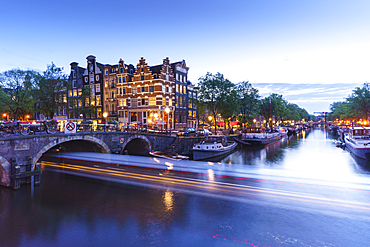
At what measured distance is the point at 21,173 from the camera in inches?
675

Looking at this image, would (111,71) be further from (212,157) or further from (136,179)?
(136,179)

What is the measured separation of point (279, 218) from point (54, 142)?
21.0 m

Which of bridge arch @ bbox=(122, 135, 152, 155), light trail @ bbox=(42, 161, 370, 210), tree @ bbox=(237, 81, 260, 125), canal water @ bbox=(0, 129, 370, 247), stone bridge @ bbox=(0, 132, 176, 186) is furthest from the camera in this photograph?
tree @ bbox=(237, 81, 260, 125)

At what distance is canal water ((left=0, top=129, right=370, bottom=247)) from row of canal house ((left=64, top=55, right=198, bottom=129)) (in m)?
32.9

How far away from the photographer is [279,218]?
37.7 ft

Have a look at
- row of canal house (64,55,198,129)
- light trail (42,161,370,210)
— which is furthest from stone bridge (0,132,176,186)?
row of canal house (64,55,198,129)

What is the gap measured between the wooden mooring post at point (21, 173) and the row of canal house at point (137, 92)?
29651 mm

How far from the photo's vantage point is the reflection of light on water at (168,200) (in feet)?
43.5

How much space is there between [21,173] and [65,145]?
57.0 ft

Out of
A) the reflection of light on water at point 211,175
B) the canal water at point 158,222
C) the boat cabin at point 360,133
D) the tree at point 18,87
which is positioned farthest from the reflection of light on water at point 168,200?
the tree at point 18,87

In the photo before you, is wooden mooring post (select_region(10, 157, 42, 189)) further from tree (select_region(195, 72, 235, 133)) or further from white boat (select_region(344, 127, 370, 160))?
white boat (select_region(344, 127, 370, 160))

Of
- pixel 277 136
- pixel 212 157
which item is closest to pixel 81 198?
pixel 212 157

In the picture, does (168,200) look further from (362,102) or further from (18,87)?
(362,102)

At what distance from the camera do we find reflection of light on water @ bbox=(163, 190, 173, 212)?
1327cm
